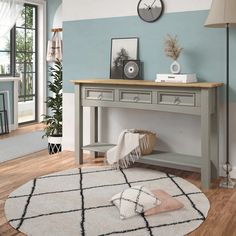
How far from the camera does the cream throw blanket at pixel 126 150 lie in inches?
136

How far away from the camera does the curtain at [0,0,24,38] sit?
19.1 feet

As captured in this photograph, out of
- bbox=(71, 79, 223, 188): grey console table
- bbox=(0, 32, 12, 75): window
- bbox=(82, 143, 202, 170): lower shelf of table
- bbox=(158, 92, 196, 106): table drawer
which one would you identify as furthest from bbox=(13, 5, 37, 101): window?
bbox=(158, 92, 196, 106): table drawer

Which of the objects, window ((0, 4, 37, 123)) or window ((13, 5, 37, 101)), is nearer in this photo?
window ((0, 4, 37, 123))

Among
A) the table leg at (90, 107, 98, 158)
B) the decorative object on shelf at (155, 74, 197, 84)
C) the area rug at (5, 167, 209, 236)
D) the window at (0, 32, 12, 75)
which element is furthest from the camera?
the window at (0, 32, 12, 75)

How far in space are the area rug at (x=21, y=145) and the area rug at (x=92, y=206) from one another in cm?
115

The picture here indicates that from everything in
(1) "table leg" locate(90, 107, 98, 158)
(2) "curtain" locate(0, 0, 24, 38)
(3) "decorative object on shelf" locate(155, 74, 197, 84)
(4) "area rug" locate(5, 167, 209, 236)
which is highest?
(2) "curtain" locate(0, 0, 24, 38)

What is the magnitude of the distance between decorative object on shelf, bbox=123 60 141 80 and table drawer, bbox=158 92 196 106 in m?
0.62

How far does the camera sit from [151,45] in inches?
151

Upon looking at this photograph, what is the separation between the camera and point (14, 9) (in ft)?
19.7

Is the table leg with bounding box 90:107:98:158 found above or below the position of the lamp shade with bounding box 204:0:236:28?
below

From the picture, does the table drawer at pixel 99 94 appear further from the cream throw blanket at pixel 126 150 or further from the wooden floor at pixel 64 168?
the wooden floor at pixel 64 168

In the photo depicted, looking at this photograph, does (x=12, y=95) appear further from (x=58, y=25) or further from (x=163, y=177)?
(x=163, y=177)

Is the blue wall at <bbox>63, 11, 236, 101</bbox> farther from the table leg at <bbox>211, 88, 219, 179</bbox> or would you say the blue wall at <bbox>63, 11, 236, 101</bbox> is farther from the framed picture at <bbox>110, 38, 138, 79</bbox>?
the table leg at <bbox>211, 88, 219, 179</bbox>

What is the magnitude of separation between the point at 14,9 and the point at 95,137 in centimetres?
305
